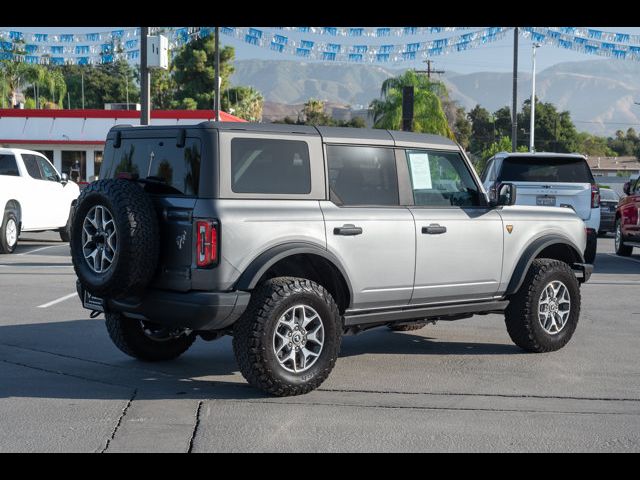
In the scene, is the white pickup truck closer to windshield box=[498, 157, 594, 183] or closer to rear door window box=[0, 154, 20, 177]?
rear door window box=[0, 154, 20, 177]

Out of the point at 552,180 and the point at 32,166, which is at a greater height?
the point at 32,166

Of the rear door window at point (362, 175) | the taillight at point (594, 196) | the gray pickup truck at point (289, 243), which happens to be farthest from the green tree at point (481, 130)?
the rear door window at point (362, 175)

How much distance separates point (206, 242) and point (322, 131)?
1429 mm

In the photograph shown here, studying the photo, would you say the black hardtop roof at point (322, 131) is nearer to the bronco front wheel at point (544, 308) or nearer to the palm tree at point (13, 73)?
the bronco front wheel at point (544, 308)

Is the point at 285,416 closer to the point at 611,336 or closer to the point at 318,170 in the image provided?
the point at 318,170

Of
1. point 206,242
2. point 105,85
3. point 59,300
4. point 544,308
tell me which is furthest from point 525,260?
point 105,85

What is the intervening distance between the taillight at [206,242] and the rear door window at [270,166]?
366 millimetres

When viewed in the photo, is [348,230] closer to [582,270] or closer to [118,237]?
[118,237]

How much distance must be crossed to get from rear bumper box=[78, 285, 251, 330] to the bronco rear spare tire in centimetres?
18

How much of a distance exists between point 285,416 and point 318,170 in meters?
1.93

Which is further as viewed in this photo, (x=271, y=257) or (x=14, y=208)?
(x=14, y=208)

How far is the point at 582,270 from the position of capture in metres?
8.87

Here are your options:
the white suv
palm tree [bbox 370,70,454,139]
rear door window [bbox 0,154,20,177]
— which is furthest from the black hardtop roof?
palm tree [bbox 370,70,454,139]
